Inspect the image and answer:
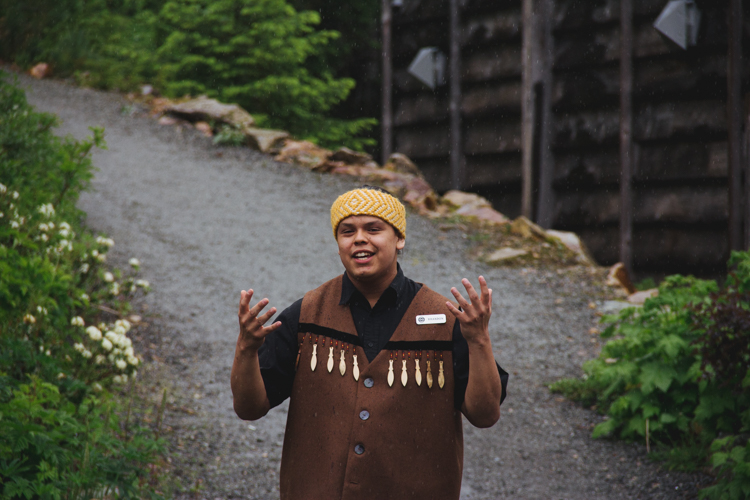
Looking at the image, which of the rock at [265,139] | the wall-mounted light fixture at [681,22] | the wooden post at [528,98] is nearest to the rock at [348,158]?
the rock at [265,139]

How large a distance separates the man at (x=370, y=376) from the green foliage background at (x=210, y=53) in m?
11.9

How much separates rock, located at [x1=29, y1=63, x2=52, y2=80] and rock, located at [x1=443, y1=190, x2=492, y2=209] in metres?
9.82

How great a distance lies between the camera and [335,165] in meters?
11.7

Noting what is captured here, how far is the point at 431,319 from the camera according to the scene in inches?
83.7

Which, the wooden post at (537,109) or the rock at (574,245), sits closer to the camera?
the rock at (574,245)

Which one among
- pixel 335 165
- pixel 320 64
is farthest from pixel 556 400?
pixel 320 64

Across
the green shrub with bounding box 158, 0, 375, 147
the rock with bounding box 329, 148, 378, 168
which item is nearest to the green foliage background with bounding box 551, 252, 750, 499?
the rock with bounding box 329, 148, 378, 168

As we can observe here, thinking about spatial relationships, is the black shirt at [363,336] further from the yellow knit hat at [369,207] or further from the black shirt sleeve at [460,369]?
the yellow knit hat at [369,207]

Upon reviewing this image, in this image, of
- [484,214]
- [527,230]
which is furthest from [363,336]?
[484,214]

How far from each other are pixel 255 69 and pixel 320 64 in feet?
7.09

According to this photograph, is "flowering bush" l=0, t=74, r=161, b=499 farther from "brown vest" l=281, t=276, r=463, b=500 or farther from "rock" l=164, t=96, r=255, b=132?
"rock" l=164, t=96, r=255, b=132

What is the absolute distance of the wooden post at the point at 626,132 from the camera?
9469 mm

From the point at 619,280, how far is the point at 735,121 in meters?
2.56

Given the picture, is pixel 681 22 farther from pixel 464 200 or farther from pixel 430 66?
pixel 430 66
